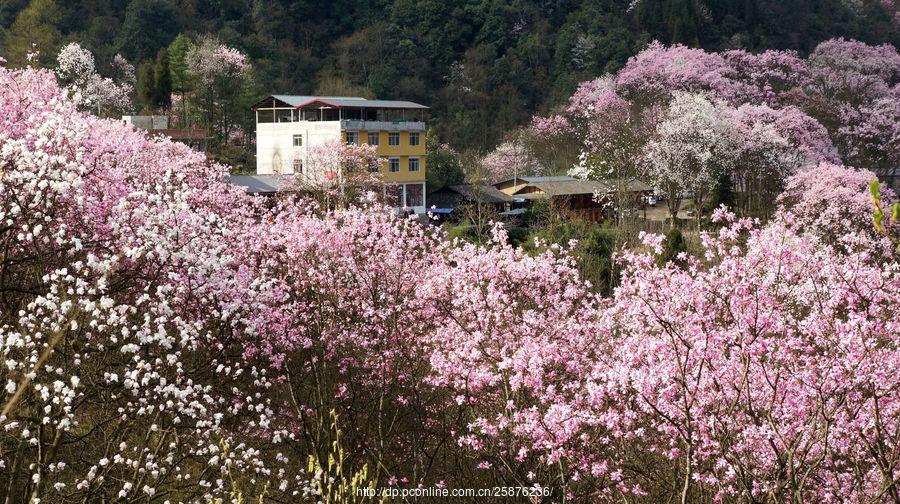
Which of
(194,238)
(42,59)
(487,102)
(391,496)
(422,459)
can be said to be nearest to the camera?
(194,238)

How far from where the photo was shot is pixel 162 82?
5500 cm

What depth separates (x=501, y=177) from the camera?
58312 millimetres

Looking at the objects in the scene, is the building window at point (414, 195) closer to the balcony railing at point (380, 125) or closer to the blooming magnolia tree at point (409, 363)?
the balcony railing at point (380, 125)

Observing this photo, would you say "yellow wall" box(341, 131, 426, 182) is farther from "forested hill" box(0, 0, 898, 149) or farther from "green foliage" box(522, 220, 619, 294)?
"forested hill" box(0, 0, 898, 149)

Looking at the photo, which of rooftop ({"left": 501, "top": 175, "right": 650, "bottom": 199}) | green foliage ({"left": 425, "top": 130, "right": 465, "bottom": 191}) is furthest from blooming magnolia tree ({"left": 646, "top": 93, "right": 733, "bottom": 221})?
green foliage ({"left": 425, "top": 130, "right": 465, "bottom": 191})

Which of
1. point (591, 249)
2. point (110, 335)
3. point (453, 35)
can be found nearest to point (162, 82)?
Answer: point (453, 35)

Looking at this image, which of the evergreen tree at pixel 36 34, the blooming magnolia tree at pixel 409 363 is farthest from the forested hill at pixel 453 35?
the blooming magnolia tree at pixel 409 363

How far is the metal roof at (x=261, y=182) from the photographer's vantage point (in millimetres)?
38438

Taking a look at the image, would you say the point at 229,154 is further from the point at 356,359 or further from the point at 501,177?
the point at 356,359

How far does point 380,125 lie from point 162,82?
52.7 feet

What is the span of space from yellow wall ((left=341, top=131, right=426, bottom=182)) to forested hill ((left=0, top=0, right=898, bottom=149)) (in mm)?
18694

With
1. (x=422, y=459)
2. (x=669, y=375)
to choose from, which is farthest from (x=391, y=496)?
(x=669, y=375)

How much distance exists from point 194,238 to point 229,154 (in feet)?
143

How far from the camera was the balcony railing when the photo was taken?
44.9m
